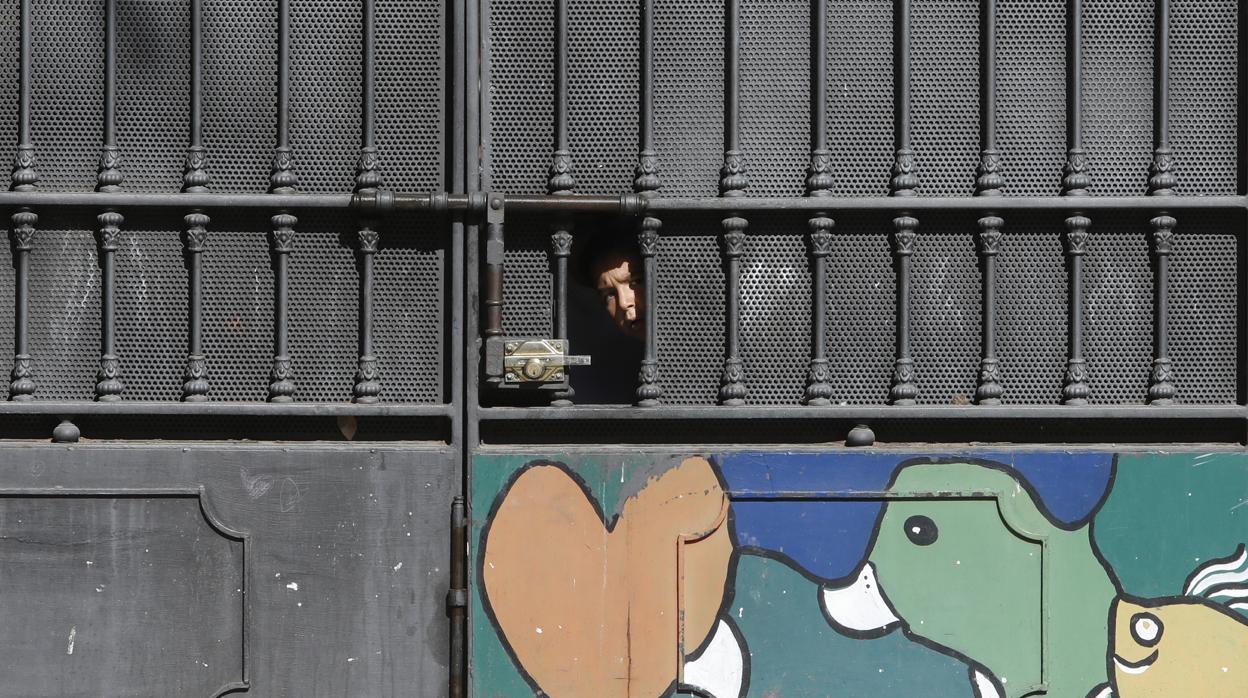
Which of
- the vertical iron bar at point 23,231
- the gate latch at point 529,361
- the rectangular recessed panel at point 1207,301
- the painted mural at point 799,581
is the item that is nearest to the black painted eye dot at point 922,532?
the painted mural at point 799,581

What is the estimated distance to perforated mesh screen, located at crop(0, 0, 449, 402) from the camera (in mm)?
4781

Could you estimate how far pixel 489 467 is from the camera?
464cm

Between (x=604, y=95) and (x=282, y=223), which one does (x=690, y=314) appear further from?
(x=282, y=223)

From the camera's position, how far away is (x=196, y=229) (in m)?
4.73

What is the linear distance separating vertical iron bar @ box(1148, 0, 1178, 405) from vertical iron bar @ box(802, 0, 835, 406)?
1.38m

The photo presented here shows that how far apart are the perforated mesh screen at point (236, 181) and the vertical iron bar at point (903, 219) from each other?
1.92m

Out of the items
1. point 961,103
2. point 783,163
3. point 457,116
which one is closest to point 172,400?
point 457,116

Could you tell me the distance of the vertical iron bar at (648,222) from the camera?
4758mm

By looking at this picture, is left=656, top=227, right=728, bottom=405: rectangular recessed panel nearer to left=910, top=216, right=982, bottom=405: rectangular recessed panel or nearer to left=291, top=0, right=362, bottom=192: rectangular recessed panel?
left=910, top=216, right=982, bottom=405: rectangular recessed panel

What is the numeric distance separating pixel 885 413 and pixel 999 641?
1.04 metres

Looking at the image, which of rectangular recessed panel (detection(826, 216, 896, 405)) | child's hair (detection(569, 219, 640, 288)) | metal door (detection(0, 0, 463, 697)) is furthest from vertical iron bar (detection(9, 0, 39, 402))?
rectangular recessed panel (detection(826, 216, 896, 405))

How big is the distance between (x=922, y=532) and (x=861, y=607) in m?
0.40

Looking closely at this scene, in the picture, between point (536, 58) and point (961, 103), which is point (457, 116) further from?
point (961, 103)

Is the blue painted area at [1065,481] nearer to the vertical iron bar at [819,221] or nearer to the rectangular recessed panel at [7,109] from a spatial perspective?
the vertical iron bar at [819,221]
